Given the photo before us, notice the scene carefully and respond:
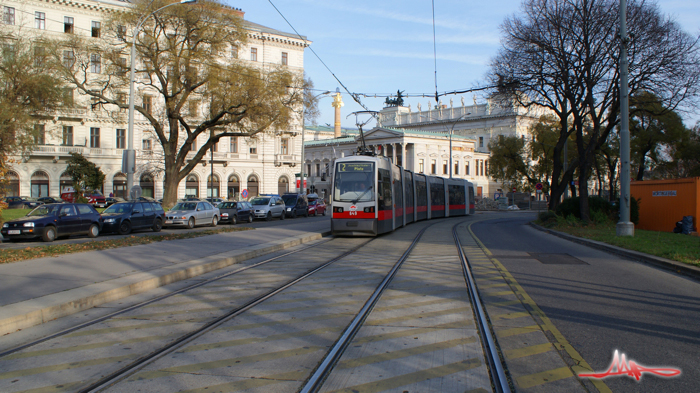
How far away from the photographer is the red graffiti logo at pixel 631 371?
500 cm

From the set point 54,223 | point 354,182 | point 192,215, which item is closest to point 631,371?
point 354,182

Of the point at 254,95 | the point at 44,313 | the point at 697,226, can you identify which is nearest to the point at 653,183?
the point at 697,226

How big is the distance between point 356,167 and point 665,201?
1756 centimetres

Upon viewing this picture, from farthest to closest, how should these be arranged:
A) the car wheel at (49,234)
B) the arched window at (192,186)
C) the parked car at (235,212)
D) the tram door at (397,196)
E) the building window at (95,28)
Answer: the arched window at (192,186)
the building window at (95,28)
the parked car at (235,212)
the tram door at (397,196)
the car wheel at (49,234)

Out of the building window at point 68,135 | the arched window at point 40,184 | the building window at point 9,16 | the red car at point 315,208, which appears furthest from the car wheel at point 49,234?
the building window at point 9,16

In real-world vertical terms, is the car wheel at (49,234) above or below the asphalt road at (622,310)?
above

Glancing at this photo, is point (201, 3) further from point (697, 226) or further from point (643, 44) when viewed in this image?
point (697, 226)

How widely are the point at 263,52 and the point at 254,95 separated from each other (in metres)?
30.8

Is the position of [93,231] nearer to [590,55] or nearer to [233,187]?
[590,55]

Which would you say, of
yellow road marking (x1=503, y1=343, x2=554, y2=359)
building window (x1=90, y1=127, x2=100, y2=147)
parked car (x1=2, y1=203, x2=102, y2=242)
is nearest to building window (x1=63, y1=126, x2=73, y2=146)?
building window (x1=90, y1=127, x2=100, y2=147)

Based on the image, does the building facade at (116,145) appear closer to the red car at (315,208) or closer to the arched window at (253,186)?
the arched window at (253,186)

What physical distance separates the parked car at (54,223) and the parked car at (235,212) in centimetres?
1062

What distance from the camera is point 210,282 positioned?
10.6 m

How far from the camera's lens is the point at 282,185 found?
228 feet
